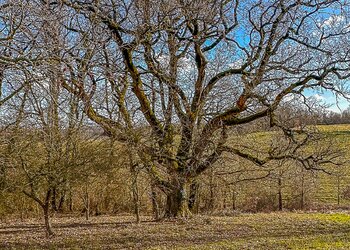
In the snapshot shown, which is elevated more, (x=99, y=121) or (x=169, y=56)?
(x=169, y=56)

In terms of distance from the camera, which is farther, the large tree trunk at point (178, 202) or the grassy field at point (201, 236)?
the large tree trunk at point (178, 202)

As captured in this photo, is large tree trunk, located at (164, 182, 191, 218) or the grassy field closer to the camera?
the grassy field

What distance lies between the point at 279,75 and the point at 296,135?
187 centimetres

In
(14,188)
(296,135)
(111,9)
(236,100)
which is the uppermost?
(111,9)

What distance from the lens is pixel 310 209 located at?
52.6ft

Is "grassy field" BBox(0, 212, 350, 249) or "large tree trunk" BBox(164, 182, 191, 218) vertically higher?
"large tree trunk" BBox(164, 182, 191, 218)

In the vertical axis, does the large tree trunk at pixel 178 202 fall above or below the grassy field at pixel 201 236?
above

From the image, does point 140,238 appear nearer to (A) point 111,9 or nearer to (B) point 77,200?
(A) point 111,9

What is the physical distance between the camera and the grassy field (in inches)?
286

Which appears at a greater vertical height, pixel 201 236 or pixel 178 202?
pixel 178 202

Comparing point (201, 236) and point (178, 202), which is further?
point (178, 202)

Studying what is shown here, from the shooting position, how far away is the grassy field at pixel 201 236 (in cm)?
727

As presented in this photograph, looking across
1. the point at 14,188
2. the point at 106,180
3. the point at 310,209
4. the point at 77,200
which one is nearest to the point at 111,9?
the point at 14,188

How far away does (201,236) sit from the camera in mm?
8125
